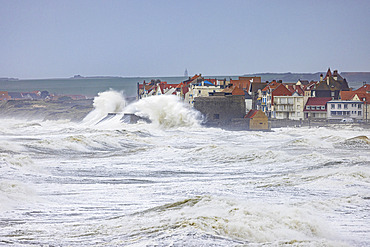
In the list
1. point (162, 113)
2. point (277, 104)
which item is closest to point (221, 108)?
point (162, 113)

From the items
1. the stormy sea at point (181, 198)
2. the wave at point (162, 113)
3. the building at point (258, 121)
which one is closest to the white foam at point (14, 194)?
the stormy sea at point (181, 198)

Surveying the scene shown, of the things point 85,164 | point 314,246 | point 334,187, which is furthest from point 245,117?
point 314,246

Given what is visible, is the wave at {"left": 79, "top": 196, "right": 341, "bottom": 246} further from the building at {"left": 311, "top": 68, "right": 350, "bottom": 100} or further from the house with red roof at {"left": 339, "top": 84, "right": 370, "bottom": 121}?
the building at {"left": 311, "top": 68, "right": 350, "bottom": 100}

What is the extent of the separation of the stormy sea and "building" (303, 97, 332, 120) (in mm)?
28585

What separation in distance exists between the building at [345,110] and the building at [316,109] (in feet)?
2.45

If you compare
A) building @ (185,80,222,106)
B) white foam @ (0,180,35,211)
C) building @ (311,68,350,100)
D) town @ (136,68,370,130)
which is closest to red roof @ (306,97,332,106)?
town @ (136,68,370,130)

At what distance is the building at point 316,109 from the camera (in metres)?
55.8

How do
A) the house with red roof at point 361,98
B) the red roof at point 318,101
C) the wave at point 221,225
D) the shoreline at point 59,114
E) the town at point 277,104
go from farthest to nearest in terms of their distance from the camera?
the red roof at point 318,101
the house with red roof at point 361,98
the town at point 277,104
the shoreline at point 59,114
the wave at point 221,225

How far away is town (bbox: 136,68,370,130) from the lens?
2089 inches

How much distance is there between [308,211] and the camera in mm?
12016

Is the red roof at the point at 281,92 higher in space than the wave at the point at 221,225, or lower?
higher

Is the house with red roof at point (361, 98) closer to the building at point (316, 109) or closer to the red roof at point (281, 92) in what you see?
the building at point (316, 109)

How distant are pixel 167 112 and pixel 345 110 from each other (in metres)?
16.6

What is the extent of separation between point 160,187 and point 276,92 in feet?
141
